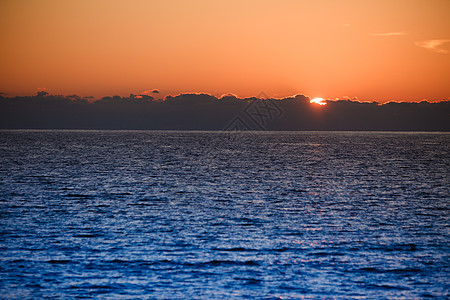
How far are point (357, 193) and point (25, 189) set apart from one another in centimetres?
3653

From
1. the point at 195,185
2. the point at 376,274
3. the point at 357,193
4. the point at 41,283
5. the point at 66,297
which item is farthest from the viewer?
the point at 195,185

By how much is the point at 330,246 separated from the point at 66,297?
1492cm

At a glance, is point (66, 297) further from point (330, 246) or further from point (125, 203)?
point (125, 203)

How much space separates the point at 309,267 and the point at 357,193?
30.2 m

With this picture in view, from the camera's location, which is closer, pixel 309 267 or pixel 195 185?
pixel 309 267

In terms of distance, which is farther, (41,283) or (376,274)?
(376,274)

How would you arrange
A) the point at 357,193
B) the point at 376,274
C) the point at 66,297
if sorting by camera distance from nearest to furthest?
the point at 66,297, the point at 376,274, the point at 357,193

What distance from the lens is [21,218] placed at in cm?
3381

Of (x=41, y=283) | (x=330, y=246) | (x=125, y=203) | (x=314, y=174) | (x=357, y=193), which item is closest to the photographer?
(x=41, y=283)

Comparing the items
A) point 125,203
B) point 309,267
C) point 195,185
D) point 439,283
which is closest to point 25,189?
point 125,203

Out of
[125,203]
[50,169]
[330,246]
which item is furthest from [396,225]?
[50,169]

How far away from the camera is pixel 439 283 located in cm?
2022

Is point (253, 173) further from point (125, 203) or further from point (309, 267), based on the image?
point (309, 267)

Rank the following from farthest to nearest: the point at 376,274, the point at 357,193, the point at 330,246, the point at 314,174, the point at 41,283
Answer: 1. the point at 314,174
2. the point at 357,193
3. the point at 330,246
4. the point at 376,274
5. the point at 41,283
